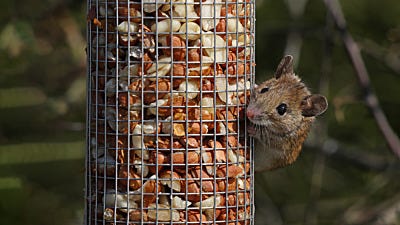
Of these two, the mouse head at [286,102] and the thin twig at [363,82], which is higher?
the thin twig at [363,82]

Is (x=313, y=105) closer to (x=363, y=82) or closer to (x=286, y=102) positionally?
(x=286, y=102)

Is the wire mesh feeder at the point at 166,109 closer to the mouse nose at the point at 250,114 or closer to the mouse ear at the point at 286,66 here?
the mouse nose at the point at 250,114

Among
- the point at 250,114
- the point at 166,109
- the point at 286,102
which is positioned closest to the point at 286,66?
the point at 286,102

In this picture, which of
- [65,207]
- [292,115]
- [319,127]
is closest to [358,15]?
[319,127]

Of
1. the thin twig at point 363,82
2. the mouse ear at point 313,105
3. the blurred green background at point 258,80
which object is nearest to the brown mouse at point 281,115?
the mouse ear at point 313,105

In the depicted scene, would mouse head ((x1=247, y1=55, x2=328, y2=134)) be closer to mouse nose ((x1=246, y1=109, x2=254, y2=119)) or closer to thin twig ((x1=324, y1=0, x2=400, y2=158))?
mouse nose ((x1=246, y1=109, x2=254, y2=119))

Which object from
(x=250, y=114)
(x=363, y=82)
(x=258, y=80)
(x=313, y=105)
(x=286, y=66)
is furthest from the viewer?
(x=258, y=80)

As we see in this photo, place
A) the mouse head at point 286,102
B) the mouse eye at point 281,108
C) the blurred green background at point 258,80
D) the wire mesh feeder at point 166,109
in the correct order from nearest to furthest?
the wire mesh feeder at point 166,109 → the mouse head at point 286,102 → the mouse eye at point 281,108 → the blurred green background at point 258,80

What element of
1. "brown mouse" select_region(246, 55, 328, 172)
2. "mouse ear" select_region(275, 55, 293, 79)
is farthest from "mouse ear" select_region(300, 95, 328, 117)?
"mouse ear" select_region(275, 55, 293, 79)
